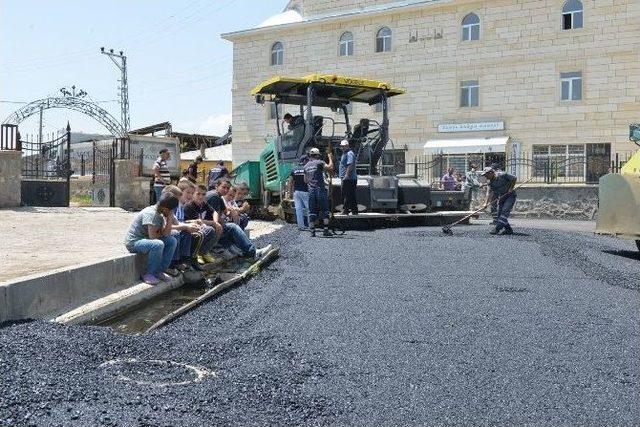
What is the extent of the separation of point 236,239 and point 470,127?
2179cm

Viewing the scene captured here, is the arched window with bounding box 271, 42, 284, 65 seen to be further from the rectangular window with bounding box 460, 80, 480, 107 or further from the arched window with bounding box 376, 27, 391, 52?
the rectangular window with bounding box 460, 80, 480, 107

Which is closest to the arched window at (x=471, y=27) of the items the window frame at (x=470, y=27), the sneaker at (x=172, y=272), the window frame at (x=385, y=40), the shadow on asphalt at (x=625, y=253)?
the window frame at (x=470, y=27)

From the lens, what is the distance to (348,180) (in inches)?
463

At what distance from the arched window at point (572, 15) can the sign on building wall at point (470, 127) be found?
446cm

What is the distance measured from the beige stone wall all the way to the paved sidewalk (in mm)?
13732

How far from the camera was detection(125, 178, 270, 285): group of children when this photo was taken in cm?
691

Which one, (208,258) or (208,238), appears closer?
(208,238)

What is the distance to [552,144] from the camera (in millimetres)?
27750

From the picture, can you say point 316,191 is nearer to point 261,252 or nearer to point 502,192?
point 261,252

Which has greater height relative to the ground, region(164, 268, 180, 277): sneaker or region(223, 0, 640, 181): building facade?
region(223, 0, 640, 181): building facade

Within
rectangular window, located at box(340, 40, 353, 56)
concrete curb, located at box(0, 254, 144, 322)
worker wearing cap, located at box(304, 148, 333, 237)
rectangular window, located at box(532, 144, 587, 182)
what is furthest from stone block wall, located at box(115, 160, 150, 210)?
rectangular window, located at box(340, 40, 353, 56)

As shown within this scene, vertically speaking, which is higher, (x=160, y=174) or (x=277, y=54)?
(x=277, y=54)

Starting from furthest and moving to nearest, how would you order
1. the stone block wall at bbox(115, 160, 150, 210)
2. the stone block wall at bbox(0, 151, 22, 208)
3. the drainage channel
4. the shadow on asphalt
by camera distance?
the stone block wall at bbox(115, 160, 150, 210)
the stone block wall at bbox(0, 151, 22, 208)
the shadow on asphalt
the drainage channel

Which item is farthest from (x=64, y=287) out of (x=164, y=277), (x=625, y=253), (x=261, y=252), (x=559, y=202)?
(x=559, y=202)
